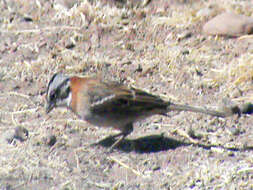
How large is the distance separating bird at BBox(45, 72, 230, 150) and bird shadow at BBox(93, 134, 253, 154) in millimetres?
87

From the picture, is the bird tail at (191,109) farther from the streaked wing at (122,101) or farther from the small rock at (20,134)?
the small rock at (20,134)

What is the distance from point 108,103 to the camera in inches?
311

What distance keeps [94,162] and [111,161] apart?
18cm

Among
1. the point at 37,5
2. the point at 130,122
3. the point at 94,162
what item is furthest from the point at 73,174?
the point at 37,5

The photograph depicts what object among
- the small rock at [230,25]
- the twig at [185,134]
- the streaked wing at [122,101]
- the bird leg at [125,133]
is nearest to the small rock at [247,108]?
the twig at [185,134]

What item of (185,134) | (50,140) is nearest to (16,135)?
(50,140)

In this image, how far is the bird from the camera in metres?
7.82

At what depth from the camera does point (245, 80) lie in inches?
348

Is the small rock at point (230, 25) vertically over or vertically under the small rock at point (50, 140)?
over

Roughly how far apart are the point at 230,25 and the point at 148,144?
110 inches

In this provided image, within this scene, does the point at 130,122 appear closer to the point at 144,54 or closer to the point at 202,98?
the point at 202,98

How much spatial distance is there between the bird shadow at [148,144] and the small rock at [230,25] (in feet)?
8.33

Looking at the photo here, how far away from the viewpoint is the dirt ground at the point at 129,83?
284 inches

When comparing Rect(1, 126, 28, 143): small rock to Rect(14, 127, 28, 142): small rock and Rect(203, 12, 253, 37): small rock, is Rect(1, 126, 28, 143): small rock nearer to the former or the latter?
Rect(14, 127, 28, 142): small rock
